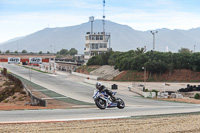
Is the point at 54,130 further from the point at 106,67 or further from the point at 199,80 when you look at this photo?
the point at 106,67

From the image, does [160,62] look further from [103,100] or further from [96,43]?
[103,100]

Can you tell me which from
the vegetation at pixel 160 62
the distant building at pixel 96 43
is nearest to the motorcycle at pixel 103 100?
the vegetation at pixel 160 62

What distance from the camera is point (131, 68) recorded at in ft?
278

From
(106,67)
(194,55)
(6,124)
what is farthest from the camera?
(106,67)

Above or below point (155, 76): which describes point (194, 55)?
above

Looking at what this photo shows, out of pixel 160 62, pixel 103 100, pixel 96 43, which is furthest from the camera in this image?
pixel 96 43

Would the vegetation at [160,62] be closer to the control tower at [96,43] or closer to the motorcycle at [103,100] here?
the control tower at [96,43]

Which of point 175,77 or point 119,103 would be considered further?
point 175,77

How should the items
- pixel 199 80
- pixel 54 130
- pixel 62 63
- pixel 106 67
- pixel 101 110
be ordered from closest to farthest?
pixel 54 130
pixel 101 110
pixel 199 80
pixel 106 67
pixel 62 63

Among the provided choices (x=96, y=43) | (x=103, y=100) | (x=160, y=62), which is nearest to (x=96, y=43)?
(x=96, y=43)

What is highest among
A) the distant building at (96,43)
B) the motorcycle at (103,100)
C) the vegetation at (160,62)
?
the distant building at (96,43)

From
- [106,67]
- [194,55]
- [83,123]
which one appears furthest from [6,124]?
[106,67]

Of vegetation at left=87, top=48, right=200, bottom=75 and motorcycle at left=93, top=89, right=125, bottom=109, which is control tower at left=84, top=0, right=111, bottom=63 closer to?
vegetation at left=87, top=48, right=200, bottom=75

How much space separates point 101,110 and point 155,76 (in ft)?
210
